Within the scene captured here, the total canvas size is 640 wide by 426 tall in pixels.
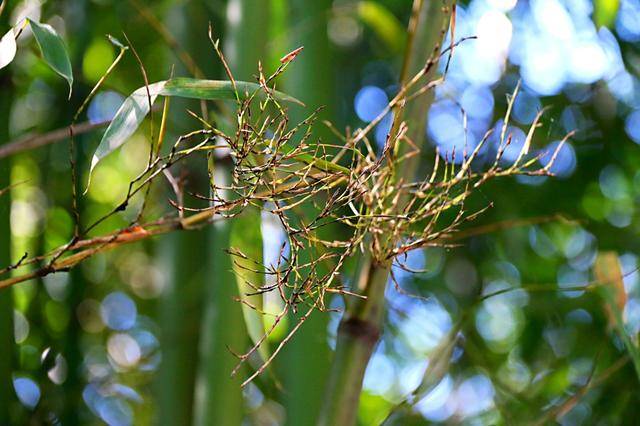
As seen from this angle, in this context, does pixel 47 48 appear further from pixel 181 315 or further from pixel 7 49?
pixel 181 315

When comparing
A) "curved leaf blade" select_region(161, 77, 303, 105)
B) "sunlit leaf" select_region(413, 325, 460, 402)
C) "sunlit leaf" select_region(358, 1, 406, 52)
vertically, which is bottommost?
"sunlit leaf" select_region(413, 325, 460, 402)

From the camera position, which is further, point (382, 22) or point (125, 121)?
point (382, 22)

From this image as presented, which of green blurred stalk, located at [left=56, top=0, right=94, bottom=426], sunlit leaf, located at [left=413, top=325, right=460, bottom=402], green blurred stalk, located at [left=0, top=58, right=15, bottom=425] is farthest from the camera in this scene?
green blurred stalk, located at [left=56, top=0, right=94, bottom=426]

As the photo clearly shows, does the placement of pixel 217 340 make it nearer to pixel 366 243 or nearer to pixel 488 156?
pixel 366 243

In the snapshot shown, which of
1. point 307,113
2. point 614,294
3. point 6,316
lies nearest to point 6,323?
point 6,316

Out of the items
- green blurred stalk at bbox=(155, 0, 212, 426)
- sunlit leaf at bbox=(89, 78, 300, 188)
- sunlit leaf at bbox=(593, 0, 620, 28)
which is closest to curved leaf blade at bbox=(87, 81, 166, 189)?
sunlit leaf at bbox=(89, 78, 300, 188)

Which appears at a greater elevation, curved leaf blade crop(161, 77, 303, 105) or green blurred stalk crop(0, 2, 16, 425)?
curved leaf blade crop(161, 77, 303, 105)

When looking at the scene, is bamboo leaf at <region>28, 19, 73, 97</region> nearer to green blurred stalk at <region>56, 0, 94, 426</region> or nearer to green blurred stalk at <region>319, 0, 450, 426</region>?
green blurred stalk at <region>319, 0, 450, 426</region>
